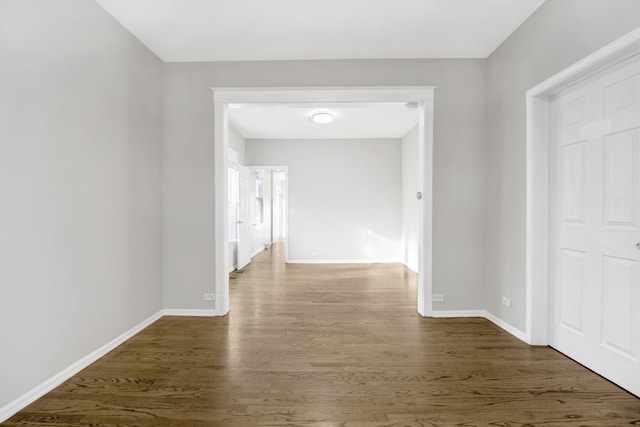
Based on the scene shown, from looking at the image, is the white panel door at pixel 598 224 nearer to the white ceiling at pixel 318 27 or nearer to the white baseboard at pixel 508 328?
the white baseboard at pixel 508 328

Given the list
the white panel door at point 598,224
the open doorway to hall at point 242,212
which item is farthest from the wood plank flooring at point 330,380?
the open doorway to hall at point 242,212

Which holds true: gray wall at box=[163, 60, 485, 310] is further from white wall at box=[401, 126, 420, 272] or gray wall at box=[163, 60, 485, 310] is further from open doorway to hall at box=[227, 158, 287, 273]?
white wall at box=[401, 126, 420, 272]

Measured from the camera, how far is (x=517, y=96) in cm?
294

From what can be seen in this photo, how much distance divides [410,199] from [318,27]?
4.33m

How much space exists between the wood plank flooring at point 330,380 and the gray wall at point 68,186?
0.37 meters

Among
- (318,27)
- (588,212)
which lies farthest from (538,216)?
(318,27)

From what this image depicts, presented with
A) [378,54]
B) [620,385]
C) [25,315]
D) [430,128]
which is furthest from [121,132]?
[620,385]

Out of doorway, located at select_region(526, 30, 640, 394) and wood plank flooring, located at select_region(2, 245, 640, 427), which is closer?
wood plank flooring, located at select_region(2, 245, 640, 427)

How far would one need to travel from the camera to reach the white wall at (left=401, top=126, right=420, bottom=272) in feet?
20.1

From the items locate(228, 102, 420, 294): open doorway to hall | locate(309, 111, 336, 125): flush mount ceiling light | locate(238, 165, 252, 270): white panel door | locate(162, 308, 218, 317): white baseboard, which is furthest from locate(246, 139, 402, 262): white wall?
locate(162, 308, 218, 317): white baseboard

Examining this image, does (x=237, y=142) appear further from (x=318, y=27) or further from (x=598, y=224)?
(x=598, y=224)

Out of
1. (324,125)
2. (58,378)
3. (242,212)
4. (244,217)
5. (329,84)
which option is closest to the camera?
(58,378)

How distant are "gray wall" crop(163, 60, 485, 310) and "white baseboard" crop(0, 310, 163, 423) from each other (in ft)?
2.65

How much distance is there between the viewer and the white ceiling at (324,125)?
16.7 feet
